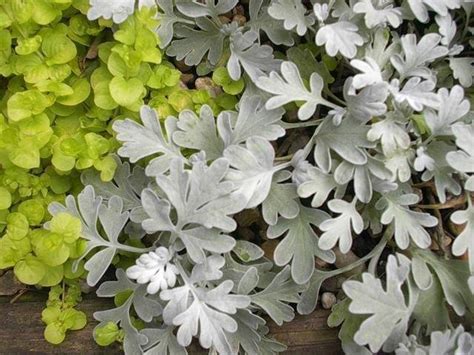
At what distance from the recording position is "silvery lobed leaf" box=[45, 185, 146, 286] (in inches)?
50.2

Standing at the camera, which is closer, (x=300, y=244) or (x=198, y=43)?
(x=300, y=244)

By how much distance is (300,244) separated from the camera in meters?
1.25

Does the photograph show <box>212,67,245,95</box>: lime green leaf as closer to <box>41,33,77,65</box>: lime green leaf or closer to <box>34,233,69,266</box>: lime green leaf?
<box>41,33,77,65</box>: lime green leaf

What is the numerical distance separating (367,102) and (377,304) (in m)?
0.36

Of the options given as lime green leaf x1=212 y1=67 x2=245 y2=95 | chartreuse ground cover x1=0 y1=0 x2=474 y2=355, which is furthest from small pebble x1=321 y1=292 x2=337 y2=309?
lime green leaf x1=212 y1=67 x2=245 y2=95

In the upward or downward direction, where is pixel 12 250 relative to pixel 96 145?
downward

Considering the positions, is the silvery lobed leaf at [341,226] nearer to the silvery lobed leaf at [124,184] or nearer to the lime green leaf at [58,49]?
the silvery lobed leaf at [124,184]

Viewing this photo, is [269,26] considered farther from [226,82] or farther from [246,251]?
[246,251]

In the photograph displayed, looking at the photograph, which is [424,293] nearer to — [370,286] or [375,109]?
[370,286]

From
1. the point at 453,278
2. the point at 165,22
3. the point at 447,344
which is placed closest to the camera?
the point at 447,344

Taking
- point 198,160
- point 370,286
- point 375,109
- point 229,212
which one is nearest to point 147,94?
point 198,160

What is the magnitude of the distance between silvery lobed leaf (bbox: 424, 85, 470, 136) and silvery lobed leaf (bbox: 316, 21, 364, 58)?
0.18 metres

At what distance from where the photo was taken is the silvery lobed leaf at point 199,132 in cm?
128

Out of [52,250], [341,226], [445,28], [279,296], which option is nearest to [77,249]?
[52,250]
